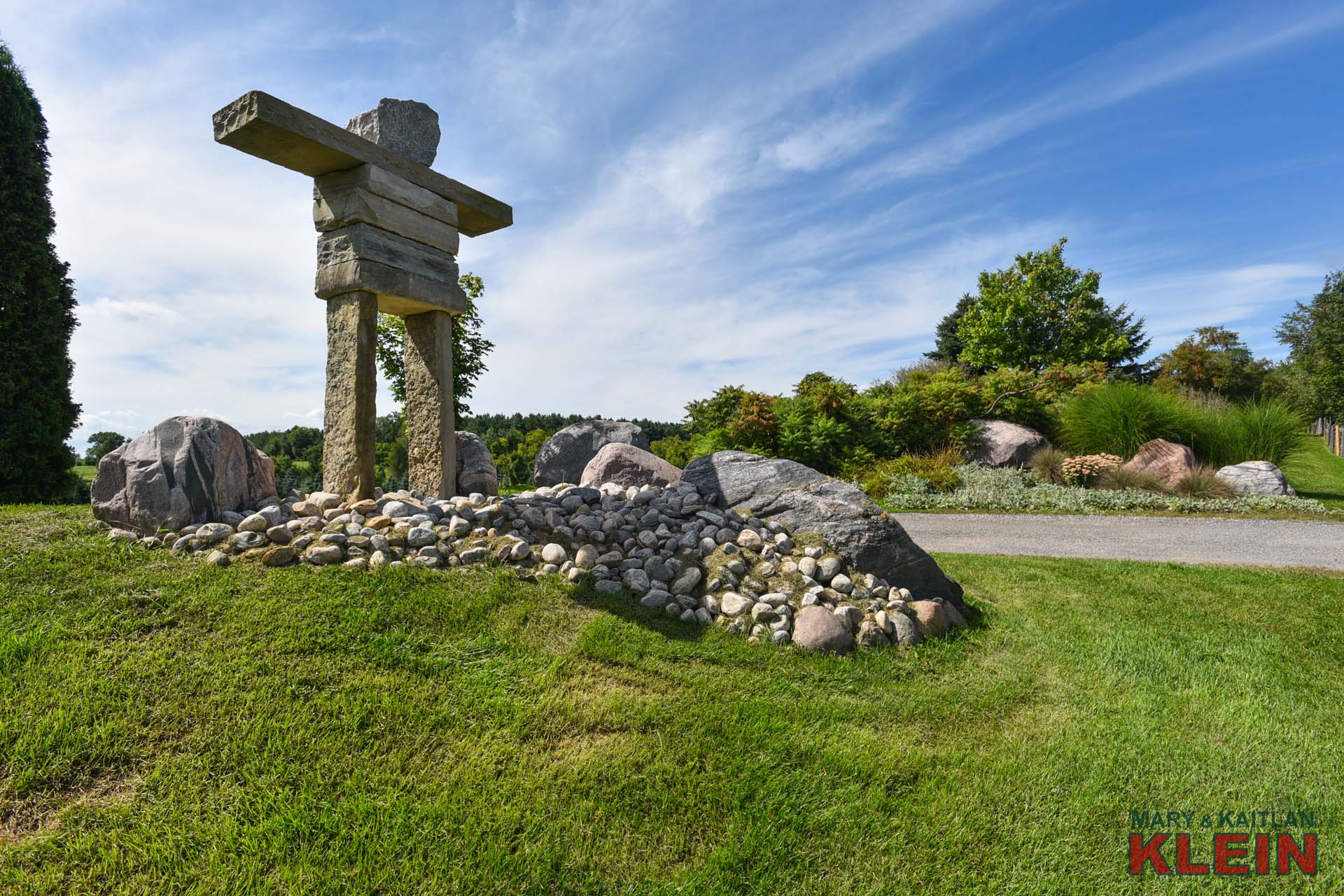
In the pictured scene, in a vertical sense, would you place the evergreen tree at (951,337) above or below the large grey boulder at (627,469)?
above

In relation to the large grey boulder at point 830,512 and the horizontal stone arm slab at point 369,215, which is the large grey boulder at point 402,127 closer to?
the horizontal stone arm slab at point 369,215

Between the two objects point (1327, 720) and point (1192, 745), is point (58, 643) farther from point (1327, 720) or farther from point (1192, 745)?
point (1327, 720)

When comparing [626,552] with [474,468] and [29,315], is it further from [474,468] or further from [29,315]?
[29,315]

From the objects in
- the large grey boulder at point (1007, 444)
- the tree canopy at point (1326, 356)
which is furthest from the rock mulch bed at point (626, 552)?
the tree canopy at point (1326, 356)

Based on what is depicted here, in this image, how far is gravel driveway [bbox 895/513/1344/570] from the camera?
6.38 metres

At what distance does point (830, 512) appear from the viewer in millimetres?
4609

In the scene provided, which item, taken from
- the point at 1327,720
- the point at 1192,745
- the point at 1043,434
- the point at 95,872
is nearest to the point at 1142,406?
the point at 1043,434

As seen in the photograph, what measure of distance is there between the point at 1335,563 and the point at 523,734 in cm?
755

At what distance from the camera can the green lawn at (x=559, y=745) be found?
2.03 meters

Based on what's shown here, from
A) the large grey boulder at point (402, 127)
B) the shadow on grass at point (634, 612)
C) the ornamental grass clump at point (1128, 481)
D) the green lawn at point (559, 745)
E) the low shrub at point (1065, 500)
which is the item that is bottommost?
the green lawn at point (559, 745)

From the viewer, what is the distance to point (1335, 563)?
594 centimetres

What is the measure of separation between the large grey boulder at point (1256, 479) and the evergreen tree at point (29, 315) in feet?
57.3

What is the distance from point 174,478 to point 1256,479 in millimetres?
14128

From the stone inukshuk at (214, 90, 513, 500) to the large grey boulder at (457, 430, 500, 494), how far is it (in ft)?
2.83
